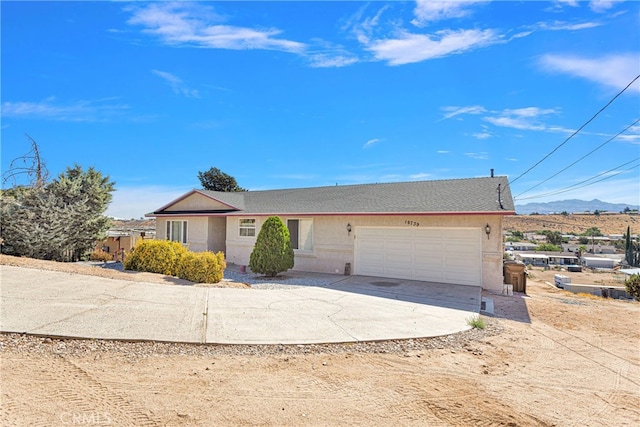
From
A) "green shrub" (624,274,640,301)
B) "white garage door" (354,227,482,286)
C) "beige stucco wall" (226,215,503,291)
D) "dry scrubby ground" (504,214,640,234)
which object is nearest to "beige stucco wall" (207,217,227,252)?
"beige stucco wall" (226,215,503,291)

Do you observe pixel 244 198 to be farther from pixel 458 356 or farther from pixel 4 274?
pixel 458 356

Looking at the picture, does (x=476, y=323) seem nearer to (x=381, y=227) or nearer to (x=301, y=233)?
(x=381, y=227)

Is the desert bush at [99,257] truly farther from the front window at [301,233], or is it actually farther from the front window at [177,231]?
the front window at [301,233]

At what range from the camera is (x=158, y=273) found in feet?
38.0

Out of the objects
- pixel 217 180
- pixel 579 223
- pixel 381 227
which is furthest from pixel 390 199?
pixel 579 223

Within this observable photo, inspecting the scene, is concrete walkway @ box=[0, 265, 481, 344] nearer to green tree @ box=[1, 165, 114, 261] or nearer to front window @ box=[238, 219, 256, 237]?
green tree @ box=[1, 165, 114, 261]

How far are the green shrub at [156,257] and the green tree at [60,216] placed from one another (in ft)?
16.8

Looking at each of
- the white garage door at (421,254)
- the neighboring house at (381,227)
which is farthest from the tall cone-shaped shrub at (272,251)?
the white garage door at (421,254)

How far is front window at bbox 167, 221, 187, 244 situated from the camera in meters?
18.8

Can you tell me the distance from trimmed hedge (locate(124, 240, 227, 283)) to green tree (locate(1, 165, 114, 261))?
5132 millimetres

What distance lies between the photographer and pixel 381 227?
13.4m

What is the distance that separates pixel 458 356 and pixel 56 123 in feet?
57.5

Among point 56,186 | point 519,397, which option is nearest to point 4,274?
point 56,186

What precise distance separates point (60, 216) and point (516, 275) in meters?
18.6
